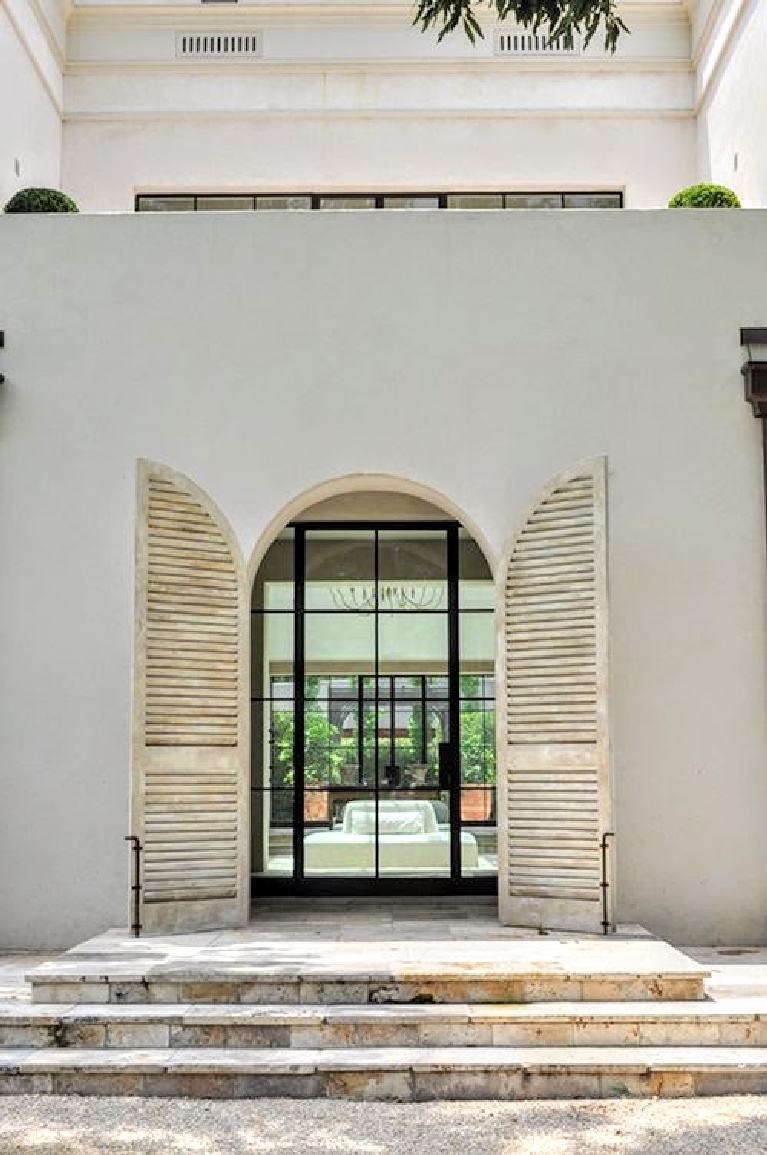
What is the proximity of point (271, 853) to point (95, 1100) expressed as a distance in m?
4.09

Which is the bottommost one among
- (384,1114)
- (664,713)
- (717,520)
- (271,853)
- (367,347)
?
(384,1114)

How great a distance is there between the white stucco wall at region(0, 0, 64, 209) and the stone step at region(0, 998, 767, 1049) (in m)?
6.68

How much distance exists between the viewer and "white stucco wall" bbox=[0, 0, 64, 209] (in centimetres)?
1078

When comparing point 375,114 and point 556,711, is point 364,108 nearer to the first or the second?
point 375,114

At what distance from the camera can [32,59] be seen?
37.9ft

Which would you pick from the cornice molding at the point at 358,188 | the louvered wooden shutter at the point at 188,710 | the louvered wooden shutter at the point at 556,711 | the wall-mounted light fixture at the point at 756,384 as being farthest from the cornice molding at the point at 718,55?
the louvered wooden shutter at the point at 188,710

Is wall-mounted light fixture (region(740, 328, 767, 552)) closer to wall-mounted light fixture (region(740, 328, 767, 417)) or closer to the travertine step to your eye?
wall-mounted light fixture (region(740, 328, 767, 417))

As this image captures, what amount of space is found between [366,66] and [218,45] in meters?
1.38

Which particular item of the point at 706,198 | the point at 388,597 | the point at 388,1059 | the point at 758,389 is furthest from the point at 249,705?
the point at 706,198

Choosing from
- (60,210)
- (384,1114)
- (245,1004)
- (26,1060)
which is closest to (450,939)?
(245,1004)

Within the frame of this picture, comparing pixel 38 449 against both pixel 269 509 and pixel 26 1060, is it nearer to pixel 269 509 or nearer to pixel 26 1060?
pixel 269 509

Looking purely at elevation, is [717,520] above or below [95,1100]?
above

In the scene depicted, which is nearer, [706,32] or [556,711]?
[556,711]

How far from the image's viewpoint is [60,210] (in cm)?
937
